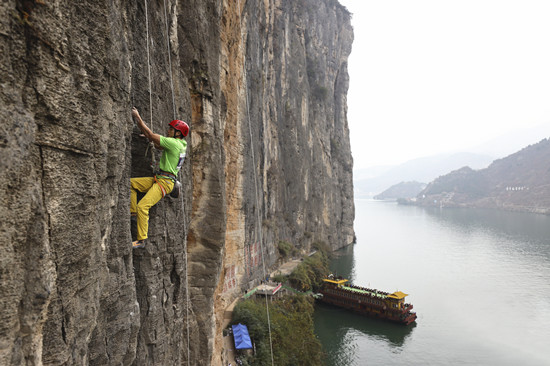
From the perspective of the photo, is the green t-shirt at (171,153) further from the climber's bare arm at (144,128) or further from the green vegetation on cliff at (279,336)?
the green vegetation on cliff at (279,336)

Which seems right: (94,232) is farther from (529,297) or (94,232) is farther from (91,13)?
(529,297)

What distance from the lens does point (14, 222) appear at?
7.11 ft

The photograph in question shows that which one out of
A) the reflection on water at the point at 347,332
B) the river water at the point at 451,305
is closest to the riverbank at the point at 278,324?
the reflection on water at the point at 347,332

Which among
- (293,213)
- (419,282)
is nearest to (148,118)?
(293,213)

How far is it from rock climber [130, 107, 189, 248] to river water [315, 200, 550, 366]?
1777 centimetres

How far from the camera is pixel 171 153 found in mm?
4285

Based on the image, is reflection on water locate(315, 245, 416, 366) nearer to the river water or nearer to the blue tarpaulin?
the river water

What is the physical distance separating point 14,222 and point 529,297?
35.7 meters

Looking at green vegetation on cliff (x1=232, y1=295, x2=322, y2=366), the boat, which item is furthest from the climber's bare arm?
the boat

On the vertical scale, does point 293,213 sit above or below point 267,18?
below

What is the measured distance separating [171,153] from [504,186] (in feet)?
444

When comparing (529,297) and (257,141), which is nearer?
(257,141)

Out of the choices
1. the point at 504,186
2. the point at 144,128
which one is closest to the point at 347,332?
the point at 144,128

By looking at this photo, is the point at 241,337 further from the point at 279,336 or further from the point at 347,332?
the point at 347,332
